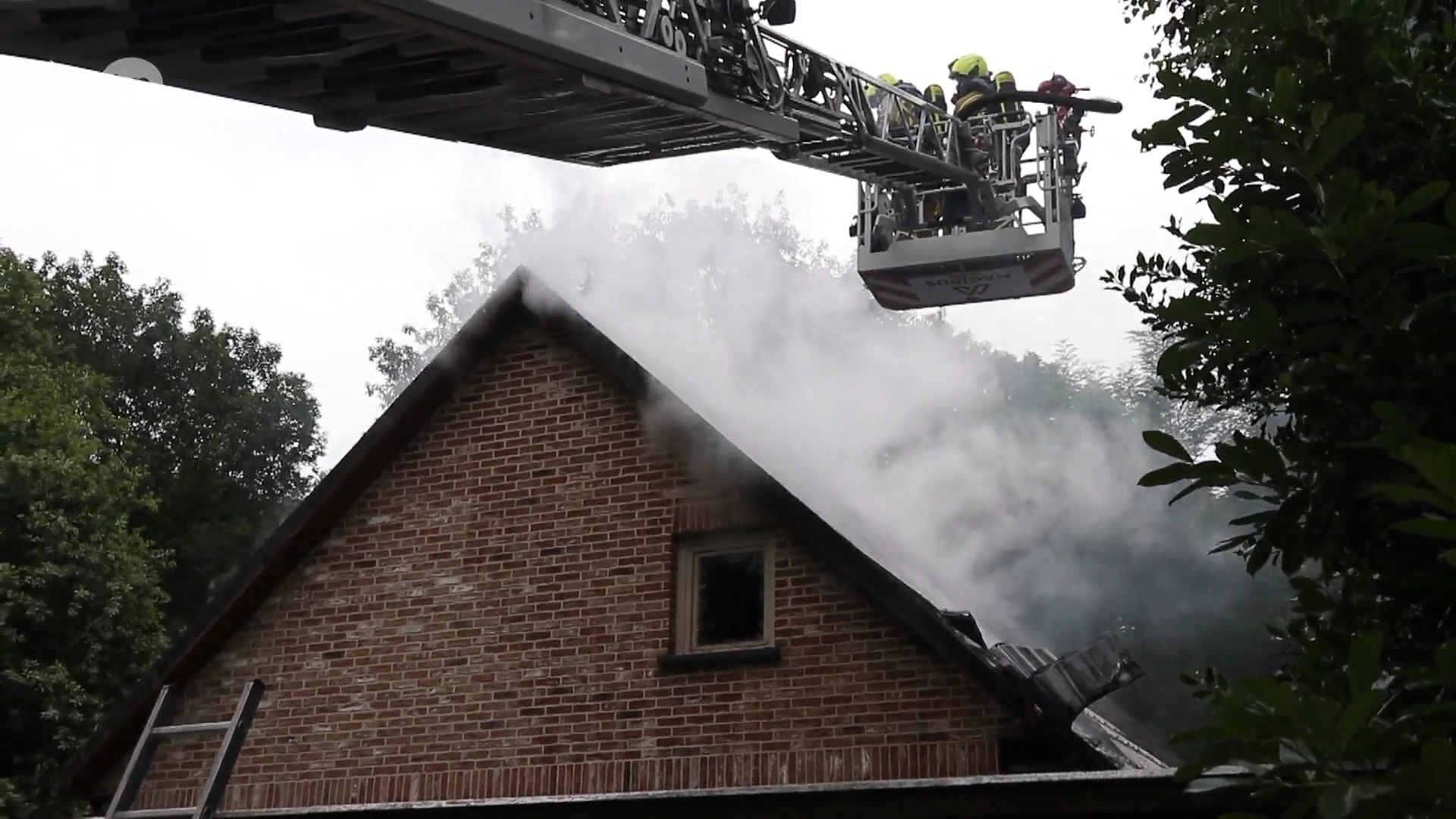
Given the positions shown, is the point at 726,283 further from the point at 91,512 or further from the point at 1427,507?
the point at 1427,507

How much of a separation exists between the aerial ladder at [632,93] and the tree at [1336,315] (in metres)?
3.44

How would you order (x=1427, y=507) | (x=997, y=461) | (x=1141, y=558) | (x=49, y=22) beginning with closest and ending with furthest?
(x=1427, y=507) → (x=49, y=22) → (x=997, y=461) → (x=1141, y=558)

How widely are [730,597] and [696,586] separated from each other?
0.21 metres

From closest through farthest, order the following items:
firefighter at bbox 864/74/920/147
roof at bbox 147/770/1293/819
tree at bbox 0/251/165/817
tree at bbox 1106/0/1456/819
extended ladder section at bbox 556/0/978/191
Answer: tree at bbox 1106/0/1456/819
roof at bbox 147/770/1293/819
extended ladder section at bbox 556/0/978/191
firefighter at bbox 864/74/920/147
tree at bbox 0/251/165/817

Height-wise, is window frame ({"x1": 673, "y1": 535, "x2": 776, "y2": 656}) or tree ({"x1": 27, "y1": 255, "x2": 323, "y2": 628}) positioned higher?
tree ({"x1": 27, "y1": 255, "x2": 323, "y2": 628})

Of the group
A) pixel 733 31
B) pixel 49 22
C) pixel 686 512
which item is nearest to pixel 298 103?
pixel 49 22

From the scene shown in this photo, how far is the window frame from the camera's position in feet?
28.8

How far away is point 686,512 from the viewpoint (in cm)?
919

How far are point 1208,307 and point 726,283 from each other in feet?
46.6

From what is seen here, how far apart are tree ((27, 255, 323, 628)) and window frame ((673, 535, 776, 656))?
2070 centimetres

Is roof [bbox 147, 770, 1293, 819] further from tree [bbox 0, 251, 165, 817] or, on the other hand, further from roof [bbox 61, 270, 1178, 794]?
tree [bbox 0, 251, 165, 817]

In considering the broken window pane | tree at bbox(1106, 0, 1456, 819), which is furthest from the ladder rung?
tree at bbox(1106, 0, 1456, 819)

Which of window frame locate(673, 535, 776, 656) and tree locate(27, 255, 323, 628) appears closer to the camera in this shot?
window frame locate(673, 535, 776, 656)

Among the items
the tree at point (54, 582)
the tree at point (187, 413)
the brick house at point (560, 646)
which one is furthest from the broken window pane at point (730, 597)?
the tree at point (187, 413)
